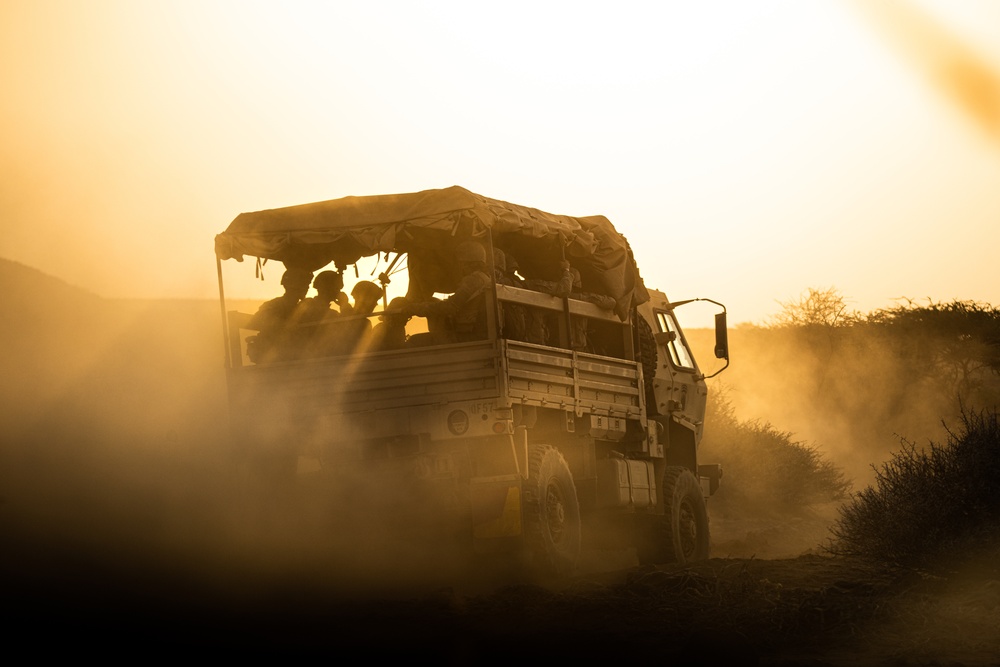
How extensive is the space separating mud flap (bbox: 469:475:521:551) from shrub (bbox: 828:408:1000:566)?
10.5ft

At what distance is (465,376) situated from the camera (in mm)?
11430

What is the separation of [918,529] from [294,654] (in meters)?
5.59

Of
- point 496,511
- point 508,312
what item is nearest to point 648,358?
point 508,312

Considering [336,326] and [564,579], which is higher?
[336,326]

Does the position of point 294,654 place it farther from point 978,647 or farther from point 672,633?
point 978,647

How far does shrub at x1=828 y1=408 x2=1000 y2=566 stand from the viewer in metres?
10.9

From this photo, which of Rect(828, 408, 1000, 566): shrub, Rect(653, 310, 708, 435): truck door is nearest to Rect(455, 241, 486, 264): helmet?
Rect(828, 408, 1000, 566): shrub

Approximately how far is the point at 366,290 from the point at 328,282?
0.38 meters

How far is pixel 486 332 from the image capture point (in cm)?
1209

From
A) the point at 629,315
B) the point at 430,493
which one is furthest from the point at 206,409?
the point at 430,493

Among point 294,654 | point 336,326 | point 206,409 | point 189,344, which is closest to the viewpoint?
point 294,654

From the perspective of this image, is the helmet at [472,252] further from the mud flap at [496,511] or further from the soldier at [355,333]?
the mud flap at [496,511]

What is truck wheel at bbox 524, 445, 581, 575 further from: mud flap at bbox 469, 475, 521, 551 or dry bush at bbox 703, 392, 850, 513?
dry bush at bbox 703, 392, 850, 513

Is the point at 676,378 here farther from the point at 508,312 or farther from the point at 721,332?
the point at 508,312
